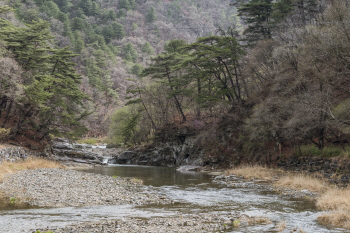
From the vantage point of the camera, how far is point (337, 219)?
1076 centimetres

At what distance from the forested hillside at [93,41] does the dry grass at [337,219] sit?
999 inches

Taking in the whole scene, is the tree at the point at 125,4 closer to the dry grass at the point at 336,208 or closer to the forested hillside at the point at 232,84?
the forested hillside at the point at 232,84

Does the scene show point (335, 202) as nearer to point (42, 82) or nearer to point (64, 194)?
point (64, 194)

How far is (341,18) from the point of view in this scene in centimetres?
1814

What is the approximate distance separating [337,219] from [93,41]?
10121 cm

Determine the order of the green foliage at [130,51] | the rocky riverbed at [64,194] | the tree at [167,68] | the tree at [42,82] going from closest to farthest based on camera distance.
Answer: the rocky riverbed at [64,194], the tree at [42,82], the tree at [167,68], the green foliage at [130,51]

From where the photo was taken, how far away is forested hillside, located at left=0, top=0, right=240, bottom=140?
3123 centimetres

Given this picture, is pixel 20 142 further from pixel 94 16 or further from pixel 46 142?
pixel 94 16

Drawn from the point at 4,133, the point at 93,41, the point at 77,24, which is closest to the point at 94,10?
the point at 77,24

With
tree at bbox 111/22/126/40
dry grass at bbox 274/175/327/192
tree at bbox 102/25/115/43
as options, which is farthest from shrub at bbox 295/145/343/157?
tree at bbox 111/22/126/40

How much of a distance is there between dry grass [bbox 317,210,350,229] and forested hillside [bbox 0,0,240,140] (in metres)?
25.4

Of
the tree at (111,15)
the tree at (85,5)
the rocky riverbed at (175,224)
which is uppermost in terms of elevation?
the tree at (85,5)

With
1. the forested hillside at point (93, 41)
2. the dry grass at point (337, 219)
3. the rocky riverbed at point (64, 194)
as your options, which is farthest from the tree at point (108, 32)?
the dry grass at point (337, 219)

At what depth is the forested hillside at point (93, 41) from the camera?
31.2 meters
